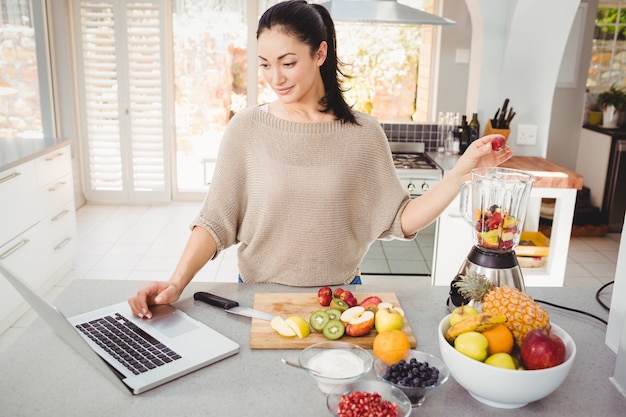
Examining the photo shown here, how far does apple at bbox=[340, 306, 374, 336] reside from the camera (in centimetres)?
131

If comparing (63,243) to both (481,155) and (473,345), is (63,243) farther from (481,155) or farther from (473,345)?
(473,345)

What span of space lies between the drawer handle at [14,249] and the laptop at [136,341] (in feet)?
6.33

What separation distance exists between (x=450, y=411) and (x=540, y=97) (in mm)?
2973

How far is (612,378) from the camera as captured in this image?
1197 mm

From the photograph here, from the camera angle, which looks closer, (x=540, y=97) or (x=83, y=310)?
(x=83, y=310)

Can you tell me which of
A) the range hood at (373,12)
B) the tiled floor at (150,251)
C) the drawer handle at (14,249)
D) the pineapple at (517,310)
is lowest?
the tiled floor at (150,251)

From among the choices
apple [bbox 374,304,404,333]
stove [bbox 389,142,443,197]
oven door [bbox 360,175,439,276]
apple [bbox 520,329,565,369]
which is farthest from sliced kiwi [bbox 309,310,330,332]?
oven door [bbox 360,175,439,276]

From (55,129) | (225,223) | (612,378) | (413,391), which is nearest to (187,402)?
(413,391)

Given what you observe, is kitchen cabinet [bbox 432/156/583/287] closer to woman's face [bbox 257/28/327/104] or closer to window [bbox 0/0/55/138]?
woman's face [bbox 257/28/327/104]

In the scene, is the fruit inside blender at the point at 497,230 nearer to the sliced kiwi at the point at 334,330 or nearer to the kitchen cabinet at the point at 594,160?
the sliced kiwi at the point at 334,330

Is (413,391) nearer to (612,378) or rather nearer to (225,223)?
(612,378)

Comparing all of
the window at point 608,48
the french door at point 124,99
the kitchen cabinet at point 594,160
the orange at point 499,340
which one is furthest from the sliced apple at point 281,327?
the window at point 608,48

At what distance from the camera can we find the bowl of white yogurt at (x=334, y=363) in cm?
107

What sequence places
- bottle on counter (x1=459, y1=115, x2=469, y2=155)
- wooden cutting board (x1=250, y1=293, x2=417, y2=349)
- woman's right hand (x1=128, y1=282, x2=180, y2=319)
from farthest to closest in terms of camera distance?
1. bottle on counter (x1=459, y1=115, x2=469, y2=155)
2. woman's right hand (x1=128, y1=282, x2=180, y2=319)
3. wooden cutting board (x1=250, y1=293, x2=417, y2=349)
